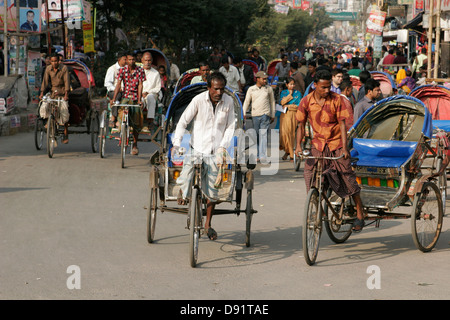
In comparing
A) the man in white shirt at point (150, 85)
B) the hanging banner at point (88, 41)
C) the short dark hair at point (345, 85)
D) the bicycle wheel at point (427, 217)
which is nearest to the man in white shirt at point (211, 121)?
the bicycle wheel at point (427, 217)

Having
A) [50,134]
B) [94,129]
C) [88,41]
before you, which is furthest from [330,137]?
[88,41]

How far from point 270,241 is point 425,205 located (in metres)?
1.61

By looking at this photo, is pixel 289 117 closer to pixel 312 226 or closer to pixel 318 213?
pixel 318 213

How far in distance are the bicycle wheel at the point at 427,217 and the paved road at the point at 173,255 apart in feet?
0.50

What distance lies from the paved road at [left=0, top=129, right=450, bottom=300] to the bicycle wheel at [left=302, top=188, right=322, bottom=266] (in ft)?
0.49

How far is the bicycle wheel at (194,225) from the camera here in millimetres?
6852

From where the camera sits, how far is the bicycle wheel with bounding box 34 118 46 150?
14.8m

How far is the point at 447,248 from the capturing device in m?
8.03

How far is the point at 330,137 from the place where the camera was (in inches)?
299

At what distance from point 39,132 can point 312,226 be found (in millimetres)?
9542

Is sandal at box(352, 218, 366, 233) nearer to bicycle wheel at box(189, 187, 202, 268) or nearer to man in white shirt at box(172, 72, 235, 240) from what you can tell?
man in white shirt at box(172, 72, 235, 240)

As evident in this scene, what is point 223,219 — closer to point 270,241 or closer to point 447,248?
point 270,241

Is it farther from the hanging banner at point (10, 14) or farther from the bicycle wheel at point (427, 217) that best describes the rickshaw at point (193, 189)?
the hanging banner at point (10, 14)

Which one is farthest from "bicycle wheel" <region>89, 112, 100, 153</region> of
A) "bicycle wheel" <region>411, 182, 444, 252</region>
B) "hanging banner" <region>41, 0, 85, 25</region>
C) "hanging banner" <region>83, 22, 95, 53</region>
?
"hanging banner" <region>83, 22, 95, 53</region>
